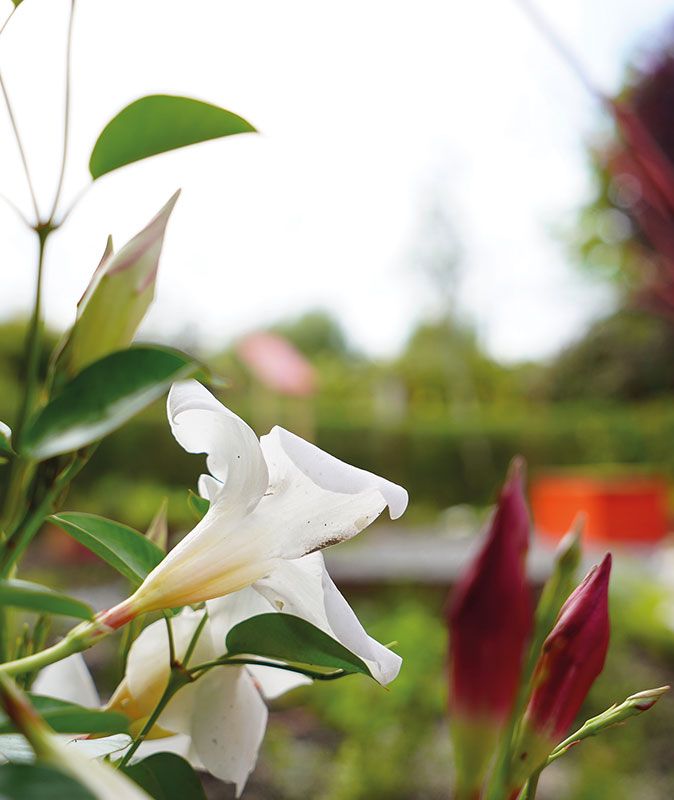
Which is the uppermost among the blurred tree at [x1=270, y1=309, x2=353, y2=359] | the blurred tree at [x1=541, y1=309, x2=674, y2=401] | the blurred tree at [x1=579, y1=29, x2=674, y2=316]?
the blurred tree at [x1=579, y1=29, x2=674, y2=316]

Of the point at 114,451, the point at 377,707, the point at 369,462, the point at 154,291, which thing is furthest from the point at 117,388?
the point at 369,462

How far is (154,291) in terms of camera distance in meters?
0.21

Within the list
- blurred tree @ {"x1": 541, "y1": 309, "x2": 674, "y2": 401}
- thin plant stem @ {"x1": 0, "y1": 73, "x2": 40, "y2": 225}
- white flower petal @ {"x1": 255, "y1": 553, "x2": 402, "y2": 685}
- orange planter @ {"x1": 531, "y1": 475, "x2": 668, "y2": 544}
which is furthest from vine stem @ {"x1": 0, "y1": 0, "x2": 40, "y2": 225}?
blurred tree @ {"x1": 541, "y1": 309, "x2": 674, "y2": 401}

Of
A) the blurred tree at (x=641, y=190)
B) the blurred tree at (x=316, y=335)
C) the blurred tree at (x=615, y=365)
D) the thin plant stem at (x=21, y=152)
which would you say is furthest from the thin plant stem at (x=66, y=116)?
the blurred tree at (x=316, y=335)

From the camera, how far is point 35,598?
0.15m

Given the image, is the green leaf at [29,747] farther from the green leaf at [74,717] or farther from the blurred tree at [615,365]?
the blurred tree at [615,365]

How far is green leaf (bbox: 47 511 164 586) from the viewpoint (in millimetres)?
236

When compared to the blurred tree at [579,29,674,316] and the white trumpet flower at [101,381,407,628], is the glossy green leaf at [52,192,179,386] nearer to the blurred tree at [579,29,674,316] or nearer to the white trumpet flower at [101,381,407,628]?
the white trumpet flower at [101,381,407,628]

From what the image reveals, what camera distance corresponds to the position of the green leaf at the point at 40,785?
12 cm

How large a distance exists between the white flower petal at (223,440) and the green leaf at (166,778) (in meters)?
0.08

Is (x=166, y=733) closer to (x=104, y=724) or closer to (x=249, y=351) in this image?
(x=104, y=724)

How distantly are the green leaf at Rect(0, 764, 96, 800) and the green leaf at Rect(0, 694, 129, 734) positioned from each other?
0.05 meters

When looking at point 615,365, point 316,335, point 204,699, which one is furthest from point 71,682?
point 316,335

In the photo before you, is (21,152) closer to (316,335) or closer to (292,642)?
(292,642)
